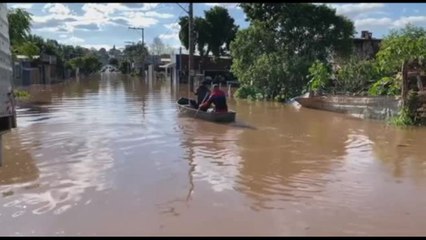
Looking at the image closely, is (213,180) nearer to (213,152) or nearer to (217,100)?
(213,152)

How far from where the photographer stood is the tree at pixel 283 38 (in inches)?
1208

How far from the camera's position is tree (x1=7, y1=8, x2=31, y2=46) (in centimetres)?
2930

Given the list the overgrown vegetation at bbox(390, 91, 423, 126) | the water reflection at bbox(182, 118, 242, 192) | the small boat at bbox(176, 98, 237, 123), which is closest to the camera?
the water reflection at bbox(182, 118, 242, 192)

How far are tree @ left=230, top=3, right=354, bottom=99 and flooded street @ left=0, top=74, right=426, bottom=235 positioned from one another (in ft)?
44.6

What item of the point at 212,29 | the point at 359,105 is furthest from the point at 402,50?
the point at 212,29

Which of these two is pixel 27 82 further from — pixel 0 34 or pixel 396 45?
pixel 0 34

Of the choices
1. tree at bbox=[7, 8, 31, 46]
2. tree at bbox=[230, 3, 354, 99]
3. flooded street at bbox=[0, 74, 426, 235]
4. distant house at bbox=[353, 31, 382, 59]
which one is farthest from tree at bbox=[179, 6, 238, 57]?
flooded street at bbox=[0, 74, 426, 235]

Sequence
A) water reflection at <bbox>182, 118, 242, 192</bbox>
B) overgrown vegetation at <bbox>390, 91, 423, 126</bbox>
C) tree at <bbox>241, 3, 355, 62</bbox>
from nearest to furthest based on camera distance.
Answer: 1. water reflection at <bbox>182, 118, 242, 192</bbox>
2. overgrown vegetation at <bbox>390, 91, 423, 126</bbox>
3. tree at <bbox>241, 3, 355, 62</bbox>

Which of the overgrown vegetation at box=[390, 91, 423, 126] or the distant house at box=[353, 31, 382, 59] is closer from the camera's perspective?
the overgrown vegetation at box=[390, 91, 423, 126]

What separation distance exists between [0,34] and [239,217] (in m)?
3.81

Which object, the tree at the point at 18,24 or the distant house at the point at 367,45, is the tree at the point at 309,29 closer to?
the distant house at the point at 367,45

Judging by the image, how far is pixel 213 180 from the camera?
9328mm

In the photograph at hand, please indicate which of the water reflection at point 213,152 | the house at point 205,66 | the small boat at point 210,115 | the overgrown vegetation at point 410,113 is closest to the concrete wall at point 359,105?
the overgrown vegetation at point 410,113

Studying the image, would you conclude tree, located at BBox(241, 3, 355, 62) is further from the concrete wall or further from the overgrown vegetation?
the overgrown vegetation
